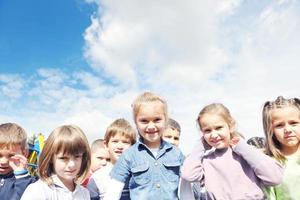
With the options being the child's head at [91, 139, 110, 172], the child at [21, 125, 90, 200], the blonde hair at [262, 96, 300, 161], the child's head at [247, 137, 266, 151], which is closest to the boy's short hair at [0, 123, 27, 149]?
the child at [21, 125, 90, 200]

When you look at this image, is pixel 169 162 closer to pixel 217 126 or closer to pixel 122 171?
pixel 122 171

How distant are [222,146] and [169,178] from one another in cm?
73

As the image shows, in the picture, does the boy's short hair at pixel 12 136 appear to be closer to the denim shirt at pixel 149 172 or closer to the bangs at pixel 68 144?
the bangs at pixel 68 144

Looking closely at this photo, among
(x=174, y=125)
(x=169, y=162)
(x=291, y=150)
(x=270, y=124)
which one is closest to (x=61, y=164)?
(x=169, y=162)

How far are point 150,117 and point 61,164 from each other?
1.10 m

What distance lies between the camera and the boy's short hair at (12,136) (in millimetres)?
4090

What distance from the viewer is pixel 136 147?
4.30m

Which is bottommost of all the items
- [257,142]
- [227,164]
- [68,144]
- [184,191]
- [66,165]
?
[184,191]

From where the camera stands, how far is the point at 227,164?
380 cm

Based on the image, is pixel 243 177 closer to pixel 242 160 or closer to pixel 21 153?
pixel 242 160

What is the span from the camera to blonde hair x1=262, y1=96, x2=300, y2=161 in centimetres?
405

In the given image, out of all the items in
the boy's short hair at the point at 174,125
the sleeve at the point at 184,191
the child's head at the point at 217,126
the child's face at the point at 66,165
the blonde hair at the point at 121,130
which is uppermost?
the boy's short hair at the point at 174,125

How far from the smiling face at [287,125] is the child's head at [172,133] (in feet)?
7.31

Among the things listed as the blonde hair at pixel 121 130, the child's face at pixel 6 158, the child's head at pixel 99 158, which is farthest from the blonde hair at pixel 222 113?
the child's head at pixel 99 158
